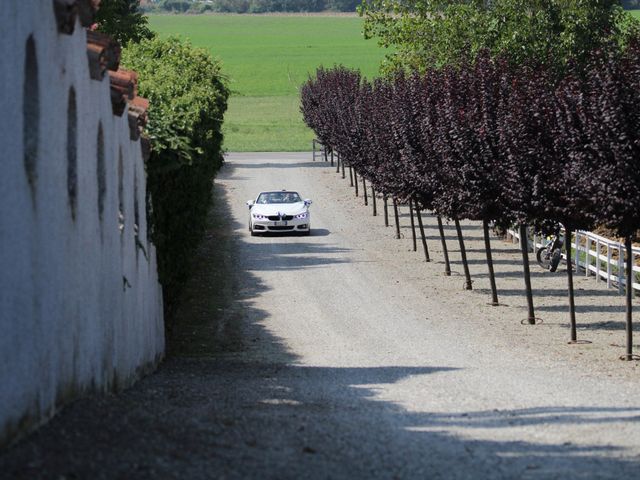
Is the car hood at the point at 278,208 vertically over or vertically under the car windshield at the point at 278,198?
under

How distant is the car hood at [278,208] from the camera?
45.5 metres

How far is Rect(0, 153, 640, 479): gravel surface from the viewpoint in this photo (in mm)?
10266

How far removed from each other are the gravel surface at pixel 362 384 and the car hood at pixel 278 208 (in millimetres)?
2771

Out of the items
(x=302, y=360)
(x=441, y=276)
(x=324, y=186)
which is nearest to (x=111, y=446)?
(x=302, y=360)

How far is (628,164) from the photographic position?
21297 mm

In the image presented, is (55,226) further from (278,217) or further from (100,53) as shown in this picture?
(278,217)

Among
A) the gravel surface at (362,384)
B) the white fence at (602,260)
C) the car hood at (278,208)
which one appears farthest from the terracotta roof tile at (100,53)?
the car hood at (278,208)

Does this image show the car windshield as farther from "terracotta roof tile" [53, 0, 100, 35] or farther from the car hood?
"terracotta roof tile" [53, 0, 100, 35]

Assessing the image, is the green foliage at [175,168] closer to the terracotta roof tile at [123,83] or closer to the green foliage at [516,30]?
the terracotta roof tile at [123,83]

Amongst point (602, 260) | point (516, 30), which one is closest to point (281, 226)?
point (516, 30)

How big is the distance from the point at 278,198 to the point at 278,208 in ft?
4.48

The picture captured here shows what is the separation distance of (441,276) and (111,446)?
2654cm

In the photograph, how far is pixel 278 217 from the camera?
45406mm

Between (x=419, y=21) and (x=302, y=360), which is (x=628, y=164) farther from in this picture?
(x=419, y=21)
